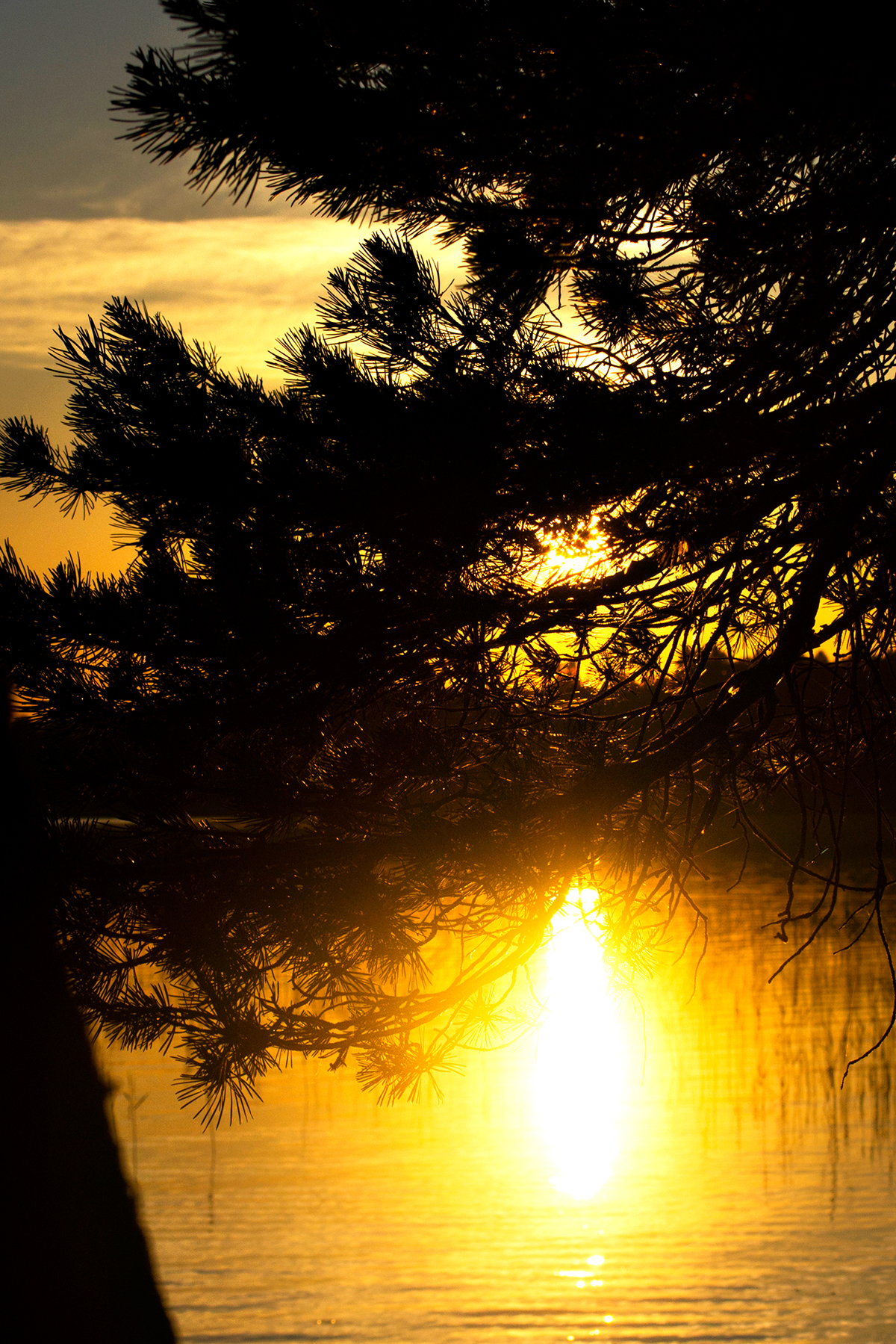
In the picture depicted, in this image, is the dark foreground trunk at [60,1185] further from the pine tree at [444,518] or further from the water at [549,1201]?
the water at [549,1201]

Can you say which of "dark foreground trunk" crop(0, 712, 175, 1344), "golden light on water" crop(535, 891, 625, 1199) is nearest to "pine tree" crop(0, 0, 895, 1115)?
"dark foreground trunk" crop(0, 712, 175, 1344)

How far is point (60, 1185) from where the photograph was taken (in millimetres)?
2623

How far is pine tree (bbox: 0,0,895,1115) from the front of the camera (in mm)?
3195

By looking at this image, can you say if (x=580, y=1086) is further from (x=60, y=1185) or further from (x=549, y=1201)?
(x=60, y=1185)

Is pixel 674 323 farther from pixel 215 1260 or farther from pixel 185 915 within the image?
pixel 215 1260

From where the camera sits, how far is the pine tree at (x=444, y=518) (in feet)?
10.5

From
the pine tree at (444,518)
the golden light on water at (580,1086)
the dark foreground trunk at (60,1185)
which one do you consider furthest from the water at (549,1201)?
the dark foreground trunk at (60,1185)

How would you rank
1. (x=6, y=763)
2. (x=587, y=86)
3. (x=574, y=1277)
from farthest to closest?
(x=574, y=1277), (x=587, y=86), (x=6, y=763)

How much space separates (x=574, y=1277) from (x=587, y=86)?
6.18m

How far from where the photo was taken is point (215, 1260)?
7051 millimetres

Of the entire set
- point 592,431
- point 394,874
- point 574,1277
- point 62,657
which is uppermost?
point 592,431

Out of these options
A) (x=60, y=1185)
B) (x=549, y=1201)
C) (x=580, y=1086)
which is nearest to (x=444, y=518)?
(x=60, y=1185)

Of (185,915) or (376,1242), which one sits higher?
(185,915)

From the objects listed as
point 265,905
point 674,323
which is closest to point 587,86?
point 674,323
